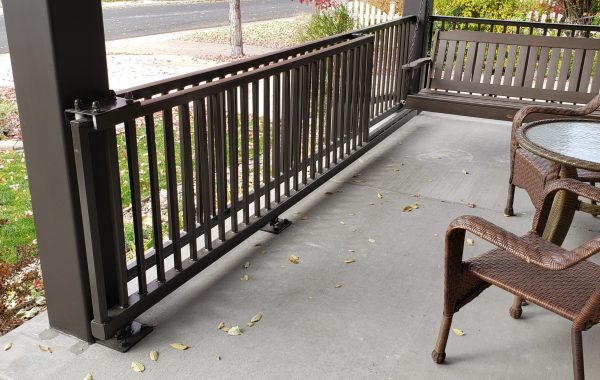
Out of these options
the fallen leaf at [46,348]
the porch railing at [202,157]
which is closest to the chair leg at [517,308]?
the porch railing at [202,157]

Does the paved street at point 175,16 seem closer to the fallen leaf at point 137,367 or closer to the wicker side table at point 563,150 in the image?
the fallen leaf at point 137,367

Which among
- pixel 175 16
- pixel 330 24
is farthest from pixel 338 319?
pixel 175 16

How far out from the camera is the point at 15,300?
3.11 m

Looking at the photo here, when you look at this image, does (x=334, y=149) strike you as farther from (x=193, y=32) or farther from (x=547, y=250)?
(x=193, y=32)

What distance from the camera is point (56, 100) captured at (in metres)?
1.94

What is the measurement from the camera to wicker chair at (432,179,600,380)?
1772 mm

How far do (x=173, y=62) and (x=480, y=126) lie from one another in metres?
5.94

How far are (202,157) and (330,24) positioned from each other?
6188 millimetres

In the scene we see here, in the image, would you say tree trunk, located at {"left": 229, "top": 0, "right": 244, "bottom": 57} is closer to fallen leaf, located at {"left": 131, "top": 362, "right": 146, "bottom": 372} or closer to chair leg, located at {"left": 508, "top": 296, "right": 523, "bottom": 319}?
chair leg, located at {"left": 508, "top": 296, "right": 523, "bottom": 319}

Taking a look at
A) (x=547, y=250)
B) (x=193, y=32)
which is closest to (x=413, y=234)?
(x=547, y=250)

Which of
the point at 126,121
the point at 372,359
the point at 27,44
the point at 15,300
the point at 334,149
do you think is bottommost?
the point at 15,300

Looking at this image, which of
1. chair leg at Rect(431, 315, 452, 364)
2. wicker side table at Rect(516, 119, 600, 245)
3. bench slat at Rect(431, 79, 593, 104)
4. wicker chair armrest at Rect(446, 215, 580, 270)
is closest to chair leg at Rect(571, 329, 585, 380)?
wicker chair armrest at Rect(446, 215, 580, 270)

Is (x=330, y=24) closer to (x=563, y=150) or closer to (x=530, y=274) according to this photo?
(x=563, y=150)

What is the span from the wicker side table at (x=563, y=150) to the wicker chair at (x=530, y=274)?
1.07 ft
